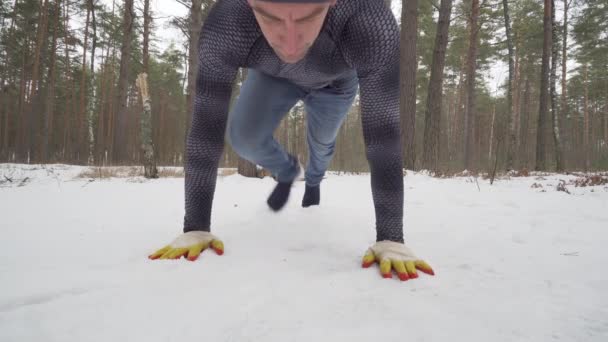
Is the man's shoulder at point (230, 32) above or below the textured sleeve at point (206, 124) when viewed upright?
above

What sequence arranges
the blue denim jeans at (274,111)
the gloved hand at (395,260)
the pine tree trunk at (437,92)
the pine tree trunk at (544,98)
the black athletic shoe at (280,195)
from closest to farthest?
the gloved hand at (395,260)
the blue denim jeans at (274,111)
the black athletic shoe at (280,195)
the pine tree trunk at (437,92)
the pine tree trunk at (544,98)

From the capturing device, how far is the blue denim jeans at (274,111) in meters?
1.79

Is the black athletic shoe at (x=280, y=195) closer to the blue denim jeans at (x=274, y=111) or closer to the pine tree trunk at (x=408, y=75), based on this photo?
the blue denim jeans at (x=274, y=111)

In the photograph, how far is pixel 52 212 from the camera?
2.49m

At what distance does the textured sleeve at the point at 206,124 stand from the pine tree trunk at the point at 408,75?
20.2 ft

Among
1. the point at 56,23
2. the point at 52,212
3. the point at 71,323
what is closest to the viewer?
the point at 71,323

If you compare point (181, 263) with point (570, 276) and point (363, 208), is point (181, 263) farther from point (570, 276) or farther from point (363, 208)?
point (363, 208)

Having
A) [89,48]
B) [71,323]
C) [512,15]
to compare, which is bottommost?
[71,323]

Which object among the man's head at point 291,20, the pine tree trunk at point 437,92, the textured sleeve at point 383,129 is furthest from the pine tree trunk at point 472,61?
the man's head at point 291,20

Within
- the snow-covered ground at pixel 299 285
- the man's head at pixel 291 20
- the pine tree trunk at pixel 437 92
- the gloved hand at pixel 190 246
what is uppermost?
the pine tree trunk at pixel 437 92

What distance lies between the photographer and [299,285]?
105 centimetres

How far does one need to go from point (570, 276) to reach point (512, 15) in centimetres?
2121

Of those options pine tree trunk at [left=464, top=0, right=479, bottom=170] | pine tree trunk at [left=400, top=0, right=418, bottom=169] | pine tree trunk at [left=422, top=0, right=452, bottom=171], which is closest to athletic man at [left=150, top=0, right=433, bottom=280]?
pine tree trunk at [left=400, top=0, right=418, bottom=169]

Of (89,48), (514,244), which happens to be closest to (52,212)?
(514,244)
